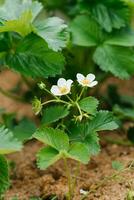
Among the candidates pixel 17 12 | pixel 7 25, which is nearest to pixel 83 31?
pixel 17 12

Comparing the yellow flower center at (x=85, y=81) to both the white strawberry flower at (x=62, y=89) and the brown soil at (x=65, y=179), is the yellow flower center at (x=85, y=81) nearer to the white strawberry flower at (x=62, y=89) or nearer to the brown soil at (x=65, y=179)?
the white strawberry flower at (x=62, y=89)

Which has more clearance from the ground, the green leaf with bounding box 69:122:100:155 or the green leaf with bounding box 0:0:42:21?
the green leaf with bounding box 0:0:42:21

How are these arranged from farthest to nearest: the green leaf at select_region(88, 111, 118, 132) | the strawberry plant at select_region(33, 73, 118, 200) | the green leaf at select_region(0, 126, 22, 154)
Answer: the green leaf at select_region(88, 111, 118, 132)
the strawberry plant at select_region(33, 73, 118, 200)
the green leaf at select_region(0, 126, 22, 154)

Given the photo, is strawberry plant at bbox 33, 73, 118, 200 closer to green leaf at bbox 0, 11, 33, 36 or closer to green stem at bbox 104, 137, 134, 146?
green leaf at bbox 0, 11, 33, 36

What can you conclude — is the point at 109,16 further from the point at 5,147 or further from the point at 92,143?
the point at 5,147

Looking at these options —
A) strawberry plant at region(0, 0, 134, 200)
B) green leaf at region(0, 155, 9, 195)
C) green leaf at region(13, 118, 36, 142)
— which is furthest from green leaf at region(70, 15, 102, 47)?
green leaf at region(0, 155, 9, 195)

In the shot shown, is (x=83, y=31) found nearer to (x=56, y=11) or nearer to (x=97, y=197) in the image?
(x=56, y=11)
